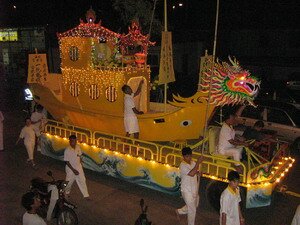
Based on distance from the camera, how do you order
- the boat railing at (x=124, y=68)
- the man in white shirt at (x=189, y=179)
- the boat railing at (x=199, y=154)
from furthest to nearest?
the boat railing at (x=124, y=68), the boat railing at (x=199, y=154), the man in white shirt at (x=189, y=179)

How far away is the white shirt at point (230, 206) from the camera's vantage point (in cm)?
563

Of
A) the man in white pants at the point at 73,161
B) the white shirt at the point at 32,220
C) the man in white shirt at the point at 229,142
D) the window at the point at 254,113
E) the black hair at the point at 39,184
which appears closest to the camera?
the white shirt at the point at 32,220

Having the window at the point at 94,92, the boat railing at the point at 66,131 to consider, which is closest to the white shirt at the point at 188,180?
the boat railing at the point at 66,131

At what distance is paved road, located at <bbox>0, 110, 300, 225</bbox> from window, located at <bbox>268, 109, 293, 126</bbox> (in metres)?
1.78

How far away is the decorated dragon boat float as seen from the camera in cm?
784

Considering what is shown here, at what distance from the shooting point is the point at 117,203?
8461 mm

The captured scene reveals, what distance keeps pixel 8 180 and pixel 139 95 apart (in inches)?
177

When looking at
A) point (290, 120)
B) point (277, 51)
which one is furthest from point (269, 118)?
point (277, 51)

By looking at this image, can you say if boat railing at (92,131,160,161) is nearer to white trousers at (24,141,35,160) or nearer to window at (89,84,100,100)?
window at (89,84,100,100)

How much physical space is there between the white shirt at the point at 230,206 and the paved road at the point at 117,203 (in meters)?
1.91

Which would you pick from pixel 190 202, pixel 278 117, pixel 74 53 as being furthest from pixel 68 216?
pixel 278 117

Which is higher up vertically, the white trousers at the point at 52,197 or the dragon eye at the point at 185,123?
the dragon eye at the point at 185,123

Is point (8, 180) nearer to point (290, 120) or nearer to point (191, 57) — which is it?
point (290, 120)

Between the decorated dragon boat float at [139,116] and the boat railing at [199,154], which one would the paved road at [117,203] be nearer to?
the decorated dragon boat float at [139,116]
